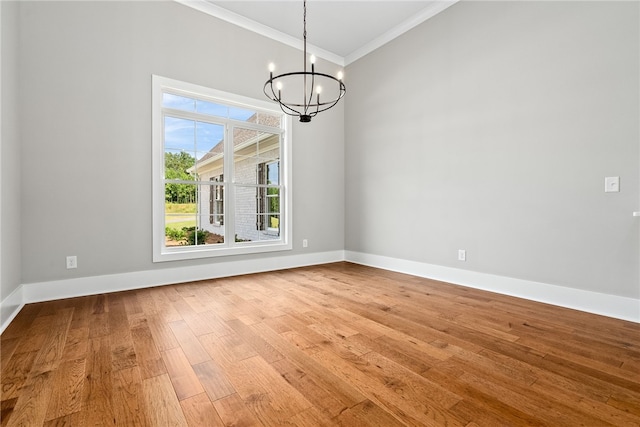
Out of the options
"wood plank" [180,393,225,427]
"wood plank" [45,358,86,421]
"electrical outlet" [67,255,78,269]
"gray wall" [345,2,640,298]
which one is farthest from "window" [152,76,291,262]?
"wood plank" [180,393,225,427]

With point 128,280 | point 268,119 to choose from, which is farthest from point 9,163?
point 268,119

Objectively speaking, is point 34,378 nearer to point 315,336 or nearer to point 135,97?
point 315,336

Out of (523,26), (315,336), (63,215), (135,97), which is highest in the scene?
(523,26)

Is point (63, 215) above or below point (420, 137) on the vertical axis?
below

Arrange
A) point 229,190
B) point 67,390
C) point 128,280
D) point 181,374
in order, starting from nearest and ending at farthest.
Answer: point 67,390 < point 181,374 < point 128,280 < point 229,190

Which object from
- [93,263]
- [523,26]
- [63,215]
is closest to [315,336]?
[93,263]

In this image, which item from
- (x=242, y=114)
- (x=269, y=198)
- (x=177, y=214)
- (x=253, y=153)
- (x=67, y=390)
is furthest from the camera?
(x=269, y=198)

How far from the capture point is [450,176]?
146 inches

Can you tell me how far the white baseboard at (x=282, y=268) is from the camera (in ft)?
8.20

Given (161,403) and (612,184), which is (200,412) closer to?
(161,403)

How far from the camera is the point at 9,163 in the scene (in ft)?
8.13

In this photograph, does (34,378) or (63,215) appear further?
(63,215)

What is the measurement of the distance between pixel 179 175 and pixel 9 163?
1522 millimetres

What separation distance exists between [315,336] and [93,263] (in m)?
2.59
